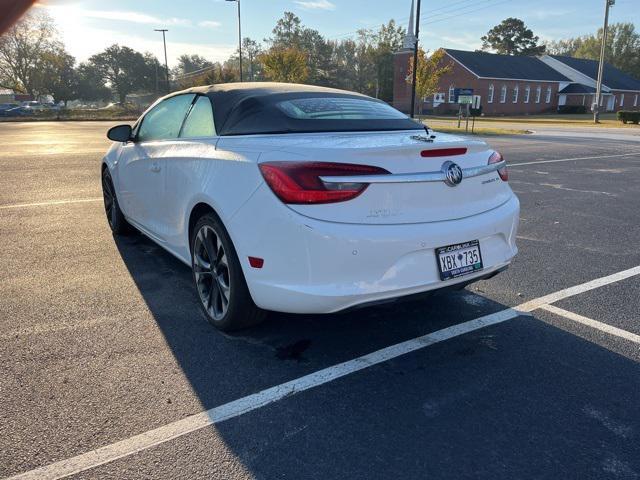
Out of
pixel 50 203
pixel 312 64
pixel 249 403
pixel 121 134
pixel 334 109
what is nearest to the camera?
pixel 249 403

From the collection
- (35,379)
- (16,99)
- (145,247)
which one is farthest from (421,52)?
(16,99)

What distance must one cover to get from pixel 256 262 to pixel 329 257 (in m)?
0.47

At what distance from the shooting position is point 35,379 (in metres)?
2.89

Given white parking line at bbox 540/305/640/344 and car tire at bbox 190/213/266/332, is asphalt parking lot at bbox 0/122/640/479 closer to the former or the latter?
white parking line at bbox 540/305/640/344

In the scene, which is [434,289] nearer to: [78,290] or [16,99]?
[78,290]

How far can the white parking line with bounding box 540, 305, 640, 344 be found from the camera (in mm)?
3479

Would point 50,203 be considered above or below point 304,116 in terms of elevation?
below

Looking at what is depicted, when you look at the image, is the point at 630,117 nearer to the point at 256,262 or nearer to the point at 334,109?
the point at 334,109

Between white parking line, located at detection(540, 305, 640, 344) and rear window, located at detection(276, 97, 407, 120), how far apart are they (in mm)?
1882

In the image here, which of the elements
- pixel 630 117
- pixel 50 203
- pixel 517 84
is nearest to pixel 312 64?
pixel 517 84

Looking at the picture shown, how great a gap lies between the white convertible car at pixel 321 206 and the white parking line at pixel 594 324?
0.69 metres

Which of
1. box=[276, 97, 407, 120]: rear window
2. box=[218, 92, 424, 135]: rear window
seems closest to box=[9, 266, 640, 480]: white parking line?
box=[218, 92, 424, 135]: rear window

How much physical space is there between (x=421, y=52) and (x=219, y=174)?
3562 centimetres

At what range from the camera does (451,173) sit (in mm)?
3107
